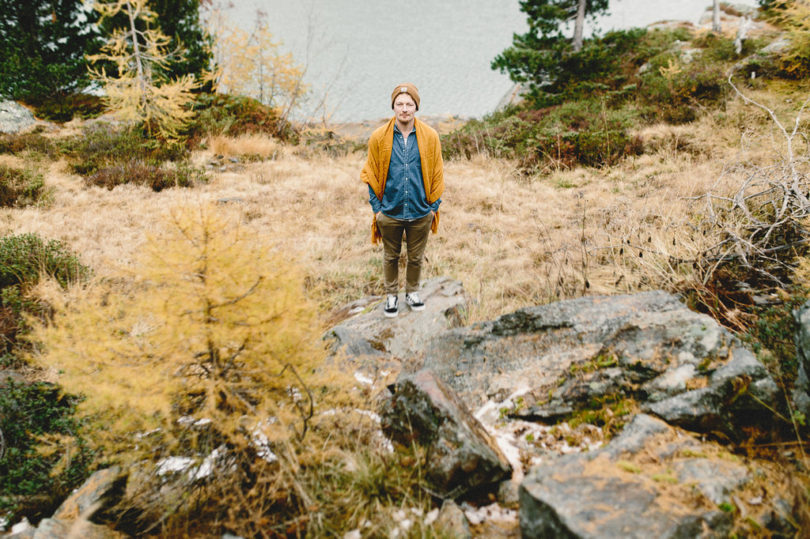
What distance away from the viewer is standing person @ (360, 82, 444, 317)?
3100mm

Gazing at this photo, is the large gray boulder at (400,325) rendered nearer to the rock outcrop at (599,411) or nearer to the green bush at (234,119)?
the rock outcrop at (599,411)

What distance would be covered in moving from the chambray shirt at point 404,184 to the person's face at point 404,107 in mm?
121

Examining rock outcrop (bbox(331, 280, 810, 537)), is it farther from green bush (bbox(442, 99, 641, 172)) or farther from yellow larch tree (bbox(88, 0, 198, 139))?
yellow larch tree (bbox(88, 0, 198, 139))

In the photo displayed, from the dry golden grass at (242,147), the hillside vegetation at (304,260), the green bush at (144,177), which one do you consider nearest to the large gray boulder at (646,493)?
the hillside vegetation at (304,260)

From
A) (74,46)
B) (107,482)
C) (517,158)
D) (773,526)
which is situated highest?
(74,46)

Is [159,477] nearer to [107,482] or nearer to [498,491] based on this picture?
[107,482]

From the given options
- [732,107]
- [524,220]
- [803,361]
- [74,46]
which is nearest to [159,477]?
[803,361]

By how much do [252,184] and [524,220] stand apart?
6.36 meters

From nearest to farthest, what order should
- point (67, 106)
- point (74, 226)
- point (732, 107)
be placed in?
1. point (74, 226)
2. point (732, 107)
3. point (67, 106)

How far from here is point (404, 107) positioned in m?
3.01

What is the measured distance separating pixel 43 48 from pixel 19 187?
12.1 meters

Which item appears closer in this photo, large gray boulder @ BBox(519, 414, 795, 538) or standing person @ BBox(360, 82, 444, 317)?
large gray boulder @ BBox(519, 414, 795, 538)

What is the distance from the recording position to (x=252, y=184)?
8.71m

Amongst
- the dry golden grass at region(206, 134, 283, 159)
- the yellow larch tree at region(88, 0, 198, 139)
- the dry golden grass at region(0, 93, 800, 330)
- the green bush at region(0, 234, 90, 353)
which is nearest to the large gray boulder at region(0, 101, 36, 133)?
the yellow larch tree at region(88, 0, 198, 139)
